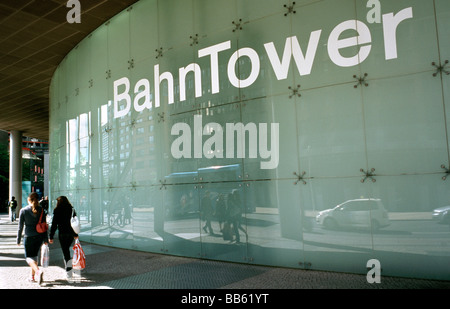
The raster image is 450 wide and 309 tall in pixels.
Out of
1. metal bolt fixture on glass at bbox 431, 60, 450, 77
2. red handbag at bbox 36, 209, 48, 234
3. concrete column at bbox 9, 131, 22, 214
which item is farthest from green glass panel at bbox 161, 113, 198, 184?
concrete column at bbox 9, 131, 22, 214

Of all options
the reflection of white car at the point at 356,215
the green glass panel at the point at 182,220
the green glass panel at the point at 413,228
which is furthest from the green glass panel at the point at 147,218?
the green glass panel at the point at 413,228

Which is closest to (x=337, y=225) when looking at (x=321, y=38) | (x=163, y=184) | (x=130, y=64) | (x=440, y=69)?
(x=440, y=69)

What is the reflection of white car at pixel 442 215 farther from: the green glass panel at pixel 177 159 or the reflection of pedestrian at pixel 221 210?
the green glass panel at pixel 177 159

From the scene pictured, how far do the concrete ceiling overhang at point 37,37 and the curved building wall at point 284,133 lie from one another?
4.19ft

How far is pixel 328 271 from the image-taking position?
22.3 ft

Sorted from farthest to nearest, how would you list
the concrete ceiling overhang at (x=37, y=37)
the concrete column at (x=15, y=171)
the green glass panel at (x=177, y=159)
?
the concrete column at (x=15, y=171) → the concrete ceiling overhang at (x=37, y=37) → the green glass panel at (x=177, y=159)

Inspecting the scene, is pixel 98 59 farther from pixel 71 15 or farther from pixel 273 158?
pixel 273 158

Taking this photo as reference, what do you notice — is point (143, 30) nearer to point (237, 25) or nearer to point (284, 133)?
point (237, 25)

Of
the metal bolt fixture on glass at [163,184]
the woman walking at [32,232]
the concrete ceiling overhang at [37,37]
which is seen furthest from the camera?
the concrete ceiling overhang at [37,37]

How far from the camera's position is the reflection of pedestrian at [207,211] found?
8517 millimetres

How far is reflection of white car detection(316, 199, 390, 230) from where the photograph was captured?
6398 mm

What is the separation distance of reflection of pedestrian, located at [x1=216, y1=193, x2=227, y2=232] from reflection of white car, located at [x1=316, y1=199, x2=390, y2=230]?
2.26m
